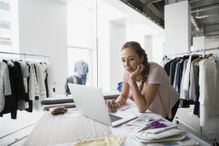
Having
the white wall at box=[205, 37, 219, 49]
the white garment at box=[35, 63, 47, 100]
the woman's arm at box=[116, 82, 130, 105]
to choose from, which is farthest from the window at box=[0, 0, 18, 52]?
the white wall at box=[205, 37, 219, 49]

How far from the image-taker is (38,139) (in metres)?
0.83

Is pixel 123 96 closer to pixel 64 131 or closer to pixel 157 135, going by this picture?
pixel 64 131

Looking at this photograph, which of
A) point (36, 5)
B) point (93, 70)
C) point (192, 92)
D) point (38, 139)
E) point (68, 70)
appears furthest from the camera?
point (93, 70)

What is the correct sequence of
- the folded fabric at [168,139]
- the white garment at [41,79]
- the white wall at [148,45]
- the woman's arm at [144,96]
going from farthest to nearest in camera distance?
the white wall at [148,45]
the white garment at [41,79]
the woman's arm at [144,96]
the folded fabric at [168,139]

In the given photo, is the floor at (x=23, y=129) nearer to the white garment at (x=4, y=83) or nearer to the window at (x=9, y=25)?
the white garment at (x=4, y=83)

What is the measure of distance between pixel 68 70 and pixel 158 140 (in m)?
4.16

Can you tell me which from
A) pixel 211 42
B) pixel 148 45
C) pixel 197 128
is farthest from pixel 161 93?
pixel 211 42

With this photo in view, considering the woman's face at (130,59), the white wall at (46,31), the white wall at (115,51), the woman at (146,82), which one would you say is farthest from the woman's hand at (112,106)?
the white wall at (115,51)

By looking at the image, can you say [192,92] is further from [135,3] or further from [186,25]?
[135,3]

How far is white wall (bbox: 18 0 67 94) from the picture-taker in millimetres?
3639

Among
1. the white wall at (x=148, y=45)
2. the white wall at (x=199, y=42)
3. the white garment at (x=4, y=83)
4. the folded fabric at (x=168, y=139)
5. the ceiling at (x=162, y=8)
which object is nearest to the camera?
the folded fabric at (x=168, y=139)

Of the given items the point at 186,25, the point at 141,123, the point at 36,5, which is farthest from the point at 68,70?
the point at 141,123

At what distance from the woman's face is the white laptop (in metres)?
0.36

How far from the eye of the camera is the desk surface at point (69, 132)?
0.79 meters
